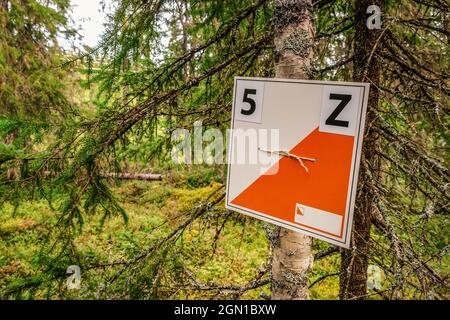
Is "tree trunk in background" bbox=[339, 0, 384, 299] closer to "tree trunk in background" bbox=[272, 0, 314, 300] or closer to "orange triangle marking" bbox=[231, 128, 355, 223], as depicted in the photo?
"tree trunk in background" bbox=[272, 0, 314, 300]

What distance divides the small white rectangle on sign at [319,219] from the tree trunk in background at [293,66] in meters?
0.38

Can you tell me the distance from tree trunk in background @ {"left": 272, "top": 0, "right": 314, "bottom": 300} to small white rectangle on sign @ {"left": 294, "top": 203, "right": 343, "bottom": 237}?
0.38m

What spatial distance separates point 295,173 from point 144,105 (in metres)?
1.61

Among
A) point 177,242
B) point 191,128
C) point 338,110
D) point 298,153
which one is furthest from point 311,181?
point 177,242

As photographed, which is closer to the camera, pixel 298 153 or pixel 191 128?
pixel 298 153

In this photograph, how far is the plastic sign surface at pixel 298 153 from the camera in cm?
135

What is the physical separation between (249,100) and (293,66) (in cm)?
37

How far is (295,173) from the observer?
1.53 meters

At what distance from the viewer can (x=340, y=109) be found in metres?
1.38

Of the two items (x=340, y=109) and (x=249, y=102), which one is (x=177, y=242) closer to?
(x=249, y=102)

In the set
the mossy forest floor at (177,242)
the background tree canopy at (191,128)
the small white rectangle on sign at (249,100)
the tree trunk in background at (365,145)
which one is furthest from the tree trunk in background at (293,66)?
the mossy forest floor at (177,242)

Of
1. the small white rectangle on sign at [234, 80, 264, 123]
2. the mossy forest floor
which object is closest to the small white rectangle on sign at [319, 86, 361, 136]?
the small white rectangle on sign at [234, 80, 264, 123]
